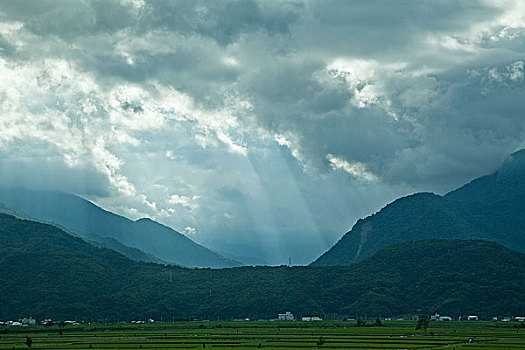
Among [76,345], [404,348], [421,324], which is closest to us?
[404,348]

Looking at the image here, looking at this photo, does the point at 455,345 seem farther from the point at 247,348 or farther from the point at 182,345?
the point at 182,345

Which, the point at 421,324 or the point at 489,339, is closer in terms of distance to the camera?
the point at 489,339

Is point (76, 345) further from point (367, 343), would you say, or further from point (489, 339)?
point (489, 339)

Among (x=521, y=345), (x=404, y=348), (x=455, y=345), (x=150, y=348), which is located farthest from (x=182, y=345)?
(x=521, y=345)

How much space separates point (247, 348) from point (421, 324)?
81.1 m

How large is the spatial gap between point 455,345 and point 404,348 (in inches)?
508

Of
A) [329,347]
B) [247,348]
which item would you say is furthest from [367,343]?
[247,348]

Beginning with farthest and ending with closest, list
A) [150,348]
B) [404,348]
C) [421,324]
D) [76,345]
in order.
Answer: [421,324], [76,345], [150,348], [404,348]

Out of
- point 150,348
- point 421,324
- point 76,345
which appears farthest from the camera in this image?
point 421,324

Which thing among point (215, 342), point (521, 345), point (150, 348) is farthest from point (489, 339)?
point (150, 348)

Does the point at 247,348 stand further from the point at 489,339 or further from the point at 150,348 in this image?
the point at 489,339

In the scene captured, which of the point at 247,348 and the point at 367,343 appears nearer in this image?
the point at 247,348

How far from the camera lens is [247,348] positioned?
121938 millimetres

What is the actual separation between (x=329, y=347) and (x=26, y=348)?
180 feet
